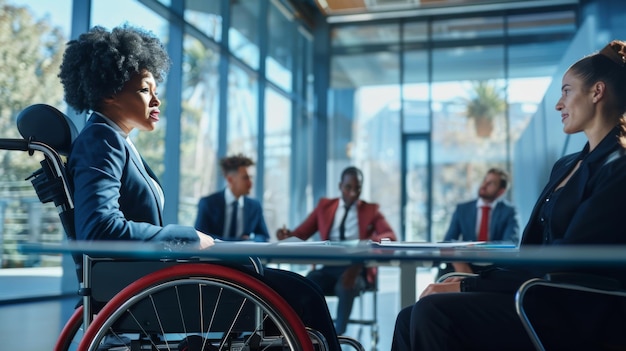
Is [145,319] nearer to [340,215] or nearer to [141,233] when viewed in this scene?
[141,233]

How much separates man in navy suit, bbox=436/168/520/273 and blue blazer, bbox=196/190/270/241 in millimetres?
1383

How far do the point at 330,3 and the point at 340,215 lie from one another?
20.5ft

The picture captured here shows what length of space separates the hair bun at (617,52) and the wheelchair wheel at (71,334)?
1564 millimetres

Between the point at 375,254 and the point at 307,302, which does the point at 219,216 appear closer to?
the point at 307,302

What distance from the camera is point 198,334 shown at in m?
1.47

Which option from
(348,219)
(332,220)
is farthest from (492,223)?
(332,220)

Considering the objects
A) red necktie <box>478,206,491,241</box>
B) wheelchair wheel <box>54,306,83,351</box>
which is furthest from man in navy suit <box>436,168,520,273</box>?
wheelchair wheel <box>54,306,83,351</box>

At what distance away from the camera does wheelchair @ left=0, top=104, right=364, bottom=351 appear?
1.36 m

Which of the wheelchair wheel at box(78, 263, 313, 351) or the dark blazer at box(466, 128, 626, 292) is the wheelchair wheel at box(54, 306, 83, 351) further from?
the dark blazer at box(466, 128, 626, 292)

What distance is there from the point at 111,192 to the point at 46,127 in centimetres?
30

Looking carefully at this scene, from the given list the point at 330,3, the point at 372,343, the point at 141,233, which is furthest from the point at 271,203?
the point at 141,233

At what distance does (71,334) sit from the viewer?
5.84 ft

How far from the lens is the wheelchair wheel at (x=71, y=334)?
177cm

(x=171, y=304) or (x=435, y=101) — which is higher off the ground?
(x=435, y=101)
